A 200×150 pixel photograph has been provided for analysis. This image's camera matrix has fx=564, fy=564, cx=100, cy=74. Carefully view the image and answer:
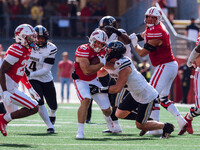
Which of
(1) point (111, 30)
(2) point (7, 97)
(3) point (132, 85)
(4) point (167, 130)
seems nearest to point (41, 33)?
(1) point (111, 30)

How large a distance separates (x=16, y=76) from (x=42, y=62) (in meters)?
1.63

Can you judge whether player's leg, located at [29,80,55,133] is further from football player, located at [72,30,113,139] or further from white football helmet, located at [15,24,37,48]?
white football helmet, located at [15,24,37,48]

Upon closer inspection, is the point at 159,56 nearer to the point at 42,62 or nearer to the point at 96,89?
the point at 96,89

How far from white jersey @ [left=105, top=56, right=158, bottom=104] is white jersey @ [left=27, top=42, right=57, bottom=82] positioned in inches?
65.4

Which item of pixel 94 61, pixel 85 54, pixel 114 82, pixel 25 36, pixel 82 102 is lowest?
pixel 114 82

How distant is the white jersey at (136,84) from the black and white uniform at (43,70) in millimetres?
1675

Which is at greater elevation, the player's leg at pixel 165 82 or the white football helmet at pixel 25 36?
the white football helmet at pixel 25 36

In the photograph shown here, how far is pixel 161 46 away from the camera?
896cm

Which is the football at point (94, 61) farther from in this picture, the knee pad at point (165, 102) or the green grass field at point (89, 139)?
the knee pad at point (165, 102)

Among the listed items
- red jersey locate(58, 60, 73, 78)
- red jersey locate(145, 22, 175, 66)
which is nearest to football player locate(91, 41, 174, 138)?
red jersey locate(145, 22, 175, 66)

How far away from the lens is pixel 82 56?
8.18 metres

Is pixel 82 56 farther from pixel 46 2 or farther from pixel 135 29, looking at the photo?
pixel 46 2

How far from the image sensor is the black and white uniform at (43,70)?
9.46 metres

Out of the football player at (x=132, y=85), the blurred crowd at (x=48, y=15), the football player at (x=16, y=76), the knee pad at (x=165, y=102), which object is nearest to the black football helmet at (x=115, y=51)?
the football player at (x=132, y=85)
